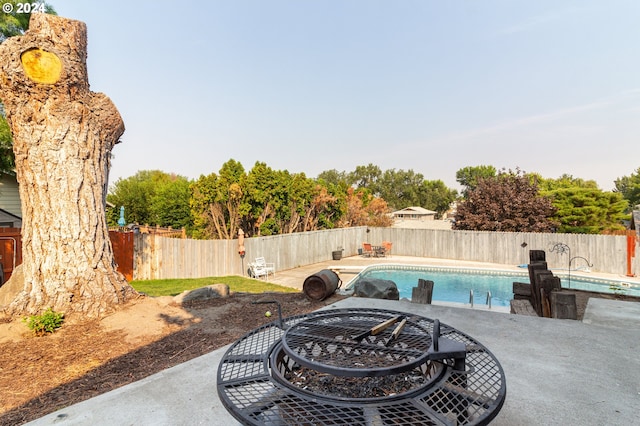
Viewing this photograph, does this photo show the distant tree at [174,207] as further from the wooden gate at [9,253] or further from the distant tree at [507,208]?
the distant tree at [507,208]

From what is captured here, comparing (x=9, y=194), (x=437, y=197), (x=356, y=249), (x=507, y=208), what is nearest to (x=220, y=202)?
(x=9, y=194)

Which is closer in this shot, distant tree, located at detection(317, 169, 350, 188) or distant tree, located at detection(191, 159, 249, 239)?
distant tree, located at detection(191, 159, 249, 239)

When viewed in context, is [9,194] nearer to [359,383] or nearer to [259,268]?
[259,268]

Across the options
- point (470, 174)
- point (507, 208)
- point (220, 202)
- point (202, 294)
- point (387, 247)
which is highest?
point (470, 174)

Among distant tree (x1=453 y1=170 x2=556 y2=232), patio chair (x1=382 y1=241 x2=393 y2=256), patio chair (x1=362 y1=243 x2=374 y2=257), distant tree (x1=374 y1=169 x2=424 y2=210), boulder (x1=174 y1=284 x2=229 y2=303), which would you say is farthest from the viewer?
distant tree (x1=374 y1=169 x2=424 y2=210)

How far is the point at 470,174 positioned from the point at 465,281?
43943 millimetres

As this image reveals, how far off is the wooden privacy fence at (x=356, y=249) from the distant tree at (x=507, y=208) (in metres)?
1.84

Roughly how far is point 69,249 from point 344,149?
24028mm

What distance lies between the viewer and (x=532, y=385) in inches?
92.4

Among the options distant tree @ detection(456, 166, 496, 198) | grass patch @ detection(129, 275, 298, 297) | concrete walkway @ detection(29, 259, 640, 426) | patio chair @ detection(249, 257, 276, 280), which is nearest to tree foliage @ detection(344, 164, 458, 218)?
distant tree @ detection(456, 166, 496, 198)

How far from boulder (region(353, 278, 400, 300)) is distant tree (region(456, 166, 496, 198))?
4819 cm

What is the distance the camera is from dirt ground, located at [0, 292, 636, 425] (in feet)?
8.91

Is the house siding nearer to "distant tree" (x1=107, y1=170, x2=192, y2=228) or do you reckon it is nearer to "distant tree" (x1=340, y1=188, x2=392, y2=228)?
"distant tree" (x1=107, y1=170, x2=192, y2=228)

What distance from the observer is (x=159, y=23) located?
992 centimetres
